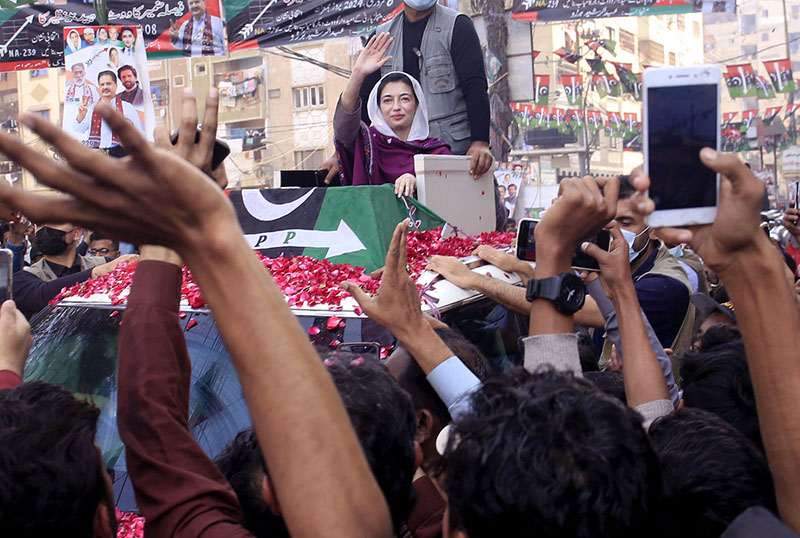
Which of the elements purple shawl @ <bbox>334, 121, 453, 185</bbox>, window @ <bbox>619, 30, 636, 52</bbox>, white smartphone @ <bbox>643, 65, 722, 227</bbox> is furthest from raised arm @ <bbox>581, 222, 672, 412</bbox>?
window @ <bbox>619, 30, 636, 52</bbox>

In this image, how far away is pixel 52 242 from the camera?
607 centimetres

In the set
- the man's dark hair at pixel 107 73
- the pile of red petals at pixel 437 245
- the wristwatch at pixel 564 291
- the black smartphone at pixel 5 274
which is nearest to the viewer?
the wristwatch at pixel 564 291

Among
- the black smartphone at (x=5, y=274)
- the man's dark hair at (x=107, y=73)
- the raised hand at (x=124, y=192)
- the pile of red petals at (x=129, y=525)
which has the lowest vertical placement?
the pile of red petals at (x=129, y=525)

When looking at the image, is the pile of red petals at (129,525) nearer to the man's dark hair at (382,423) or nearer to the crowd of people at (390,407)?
the crowd of people at (390,407)

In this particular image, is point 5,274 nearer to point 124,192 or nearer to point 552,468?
point 124,192

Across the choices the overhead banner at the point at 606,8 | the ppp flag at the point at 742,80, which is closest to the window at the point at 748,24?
the ppp flag at the point at 742,80

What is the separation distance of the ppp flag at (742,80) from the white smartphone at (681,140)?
86.6ft

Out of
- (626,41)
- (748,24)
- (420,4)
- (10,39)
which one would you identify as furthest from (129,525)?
(748,24)

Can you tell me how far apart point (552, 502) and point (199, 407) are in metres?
1.75

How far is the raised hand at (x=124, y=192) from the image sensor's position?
1.05m

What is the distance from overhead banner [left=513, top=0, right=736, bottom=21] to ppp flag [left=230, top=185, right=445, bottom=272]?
7556 mm

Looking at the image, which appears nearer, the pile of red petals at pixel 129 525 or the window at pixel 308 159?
the pile of red petals at pixel 129 525

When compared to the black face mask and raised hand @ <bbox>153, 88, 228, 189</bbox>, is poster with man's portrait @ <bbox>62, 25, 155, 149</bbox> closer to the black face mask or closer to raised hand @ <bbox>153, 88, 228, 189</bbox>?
the black face mask

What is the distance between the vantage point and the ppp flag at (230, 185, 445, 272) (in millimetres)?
3852
